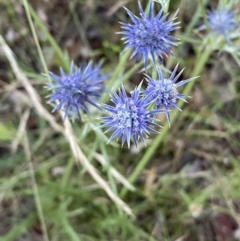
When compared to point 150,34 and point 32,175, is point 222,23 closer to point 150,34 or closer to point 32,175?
point 150,34

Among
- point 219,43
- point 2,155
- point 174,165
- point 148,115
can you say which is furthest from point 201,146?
point 148,115

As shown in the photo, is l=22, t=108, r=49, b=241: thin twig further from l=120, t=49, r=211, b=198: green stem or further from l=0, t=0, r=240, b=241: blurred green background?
l=120, t=49, r=211, b=198: green stem

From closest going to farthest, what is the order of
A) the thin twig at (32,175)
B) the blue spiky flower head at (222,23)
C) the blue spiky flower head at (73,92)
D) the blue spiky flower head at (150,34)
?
the blue spiky flower head at (150,34) < the blue spiky flower head at (73,92) < the blue spiky flower head at (222,23) < the thin twig at (32,175)

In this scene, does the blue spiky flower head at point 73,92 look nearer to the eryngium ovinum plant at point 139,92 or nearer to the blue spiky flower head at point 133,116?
the eryngium ovinum plant at point 139,92

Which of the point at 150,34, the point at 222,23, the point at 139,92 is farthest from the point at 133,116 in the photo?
the point at 222,23

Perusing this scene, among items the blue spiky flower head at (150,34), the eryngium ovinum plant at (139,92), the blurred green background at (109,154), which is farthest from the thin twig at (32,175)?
the blue spiky flower head at (150,34)

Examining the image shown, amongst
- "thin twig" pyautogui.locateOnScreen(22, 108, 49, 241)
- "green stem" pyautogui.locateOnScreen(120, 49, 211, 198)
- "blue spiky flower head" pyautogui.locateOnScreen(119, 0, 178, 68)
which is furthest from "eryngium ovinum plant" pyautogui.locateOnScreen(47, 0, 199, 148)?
"thin twig" pyautogui.locateOnScreen(22, 108, 49, 241)

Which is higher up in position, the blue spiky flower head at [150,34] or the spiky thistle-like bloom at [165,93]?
the blue spiky flower head at [150,34]

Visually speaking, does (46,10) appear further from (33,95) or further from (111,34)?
(33,95)
